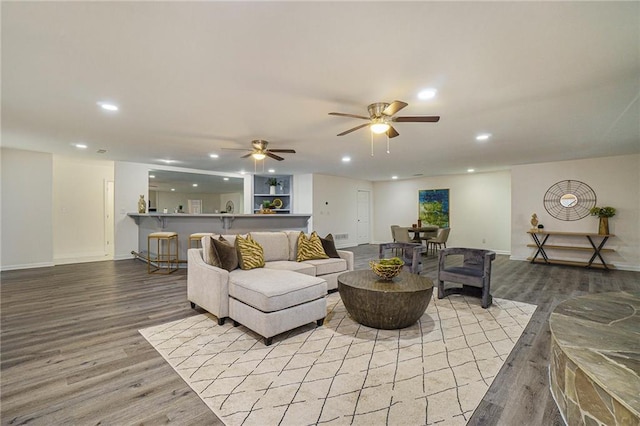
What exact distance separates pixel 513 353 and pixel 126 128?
18.0 ft

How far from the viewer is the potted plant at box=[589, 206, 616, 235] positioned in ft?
20.0

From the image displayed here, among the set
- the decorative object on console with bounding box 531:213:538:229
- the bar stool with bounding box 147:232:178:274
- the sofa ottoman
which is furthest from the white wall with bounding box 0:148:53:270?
the decorative object on console with bounding box 531:213:538:229

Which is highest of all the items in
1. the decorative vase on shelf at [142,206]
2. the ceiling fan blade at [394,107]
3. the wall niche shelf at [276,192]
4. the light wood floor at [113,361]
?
the ceiling fan blade at [394,107]

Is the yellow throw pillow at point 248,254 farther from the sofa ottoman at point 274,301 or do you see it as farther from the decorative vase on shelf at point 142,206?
the decorative vase on shelf at point 142,206

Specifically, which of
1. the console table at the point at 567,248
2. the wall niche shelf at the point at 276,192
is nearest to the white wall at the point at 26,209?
the wall niche shelf at the point at 276,192

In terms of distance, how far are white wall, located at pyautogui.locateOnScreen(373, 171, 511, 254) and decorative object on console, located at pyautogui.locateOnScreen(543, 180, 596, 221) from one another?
4.59ft

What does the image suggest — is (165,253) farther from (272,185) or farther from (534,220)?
(534,220)

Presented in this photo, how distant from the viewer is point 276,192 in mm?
9820

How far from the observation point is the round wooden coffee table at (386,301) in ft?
9.02

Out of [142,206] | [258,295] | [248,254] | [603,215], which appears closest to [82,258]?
[142,206]

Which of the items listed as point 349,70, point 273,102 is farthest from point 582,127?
point 273,102

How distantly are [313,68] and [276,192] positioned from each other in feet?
24.8

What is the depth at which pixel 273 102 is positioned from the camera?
3.22 meters

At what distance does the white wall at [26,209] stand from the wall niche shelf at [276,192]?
5.01m
